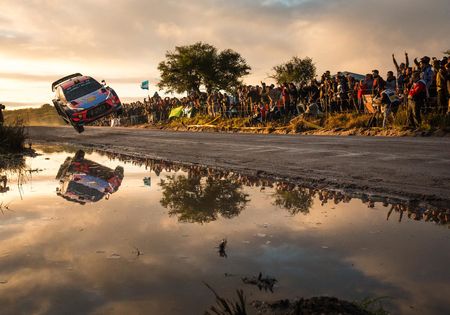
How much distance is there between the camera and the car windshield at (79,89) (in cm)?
2070

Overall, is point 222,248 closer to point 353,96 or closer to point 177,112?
point 353,96

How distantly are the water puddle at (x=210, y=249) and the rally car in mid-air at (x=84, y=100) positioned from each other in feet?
47.9

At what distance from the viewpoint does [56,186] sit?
690 cm

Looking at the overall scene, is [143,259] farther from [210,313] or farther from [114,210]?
[114,210]

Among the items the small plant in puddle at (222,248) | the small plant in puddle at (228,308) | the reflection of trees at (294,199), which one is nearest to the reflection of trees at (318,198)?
the reflection of trees at (294,199)

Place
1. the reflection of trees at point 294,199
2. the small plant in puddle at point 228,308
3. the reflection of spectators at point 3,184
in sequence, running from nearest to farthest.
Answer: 1. the small plant in puddle at point 228,308
2. the reflection of trees at point 294,199
3. the reflection of spectators at point 3,184

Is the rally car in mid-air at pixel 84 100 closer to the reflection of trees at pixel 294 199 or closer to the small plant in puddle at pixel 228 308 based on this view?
the reflection of trees at pixel 294 199

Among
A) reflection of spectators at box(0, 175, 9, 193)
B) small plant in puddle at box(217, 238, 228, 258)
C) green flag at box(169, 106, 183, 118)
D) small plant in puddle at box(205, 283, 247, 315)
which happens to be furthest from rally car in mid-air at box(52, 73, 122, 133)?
small plant in puddle at box(205, 283, 247, 315)

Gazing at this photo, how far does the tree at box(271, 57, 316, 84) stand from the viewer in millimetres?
62000

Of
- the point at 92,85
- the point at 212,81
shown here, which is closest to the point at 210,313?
the point at 92,85

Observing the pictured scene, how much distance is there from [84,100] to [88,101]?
0.19m

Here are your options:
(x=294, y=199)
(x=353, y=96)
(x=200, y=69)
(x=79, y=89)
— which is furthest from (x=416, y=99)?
(x=200, y=69)

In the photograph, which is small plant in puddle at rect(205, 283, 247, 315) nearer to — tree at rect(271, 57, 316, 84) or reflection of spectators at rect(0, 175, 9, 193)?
reflection of spectators at rect(0, 175, 9, 193)

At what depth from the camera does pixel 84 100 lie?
66.9 feet
